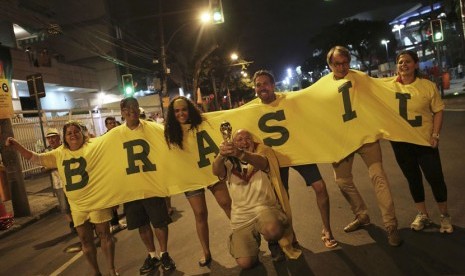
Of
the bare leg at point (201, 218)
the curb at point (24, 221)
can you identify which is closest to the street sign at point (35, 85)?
the curb at point (24, 221)

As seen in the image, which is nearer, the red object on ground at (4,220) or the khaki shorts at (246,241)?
the khaki shorts at (246,241)

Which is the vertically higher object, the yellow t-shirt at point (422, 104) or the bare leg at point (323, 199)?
the yellow t-shirt at point (422, 104)

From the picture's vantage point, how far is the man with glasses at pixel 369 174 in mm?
4473

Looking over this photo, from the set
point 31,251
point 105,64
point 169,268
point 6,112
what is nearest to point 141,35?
point 105,64

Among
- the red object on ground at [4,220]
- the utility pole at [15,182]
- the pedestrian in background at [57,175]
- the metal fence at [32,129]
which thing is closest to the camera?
the pedestrian in background at [57,175]

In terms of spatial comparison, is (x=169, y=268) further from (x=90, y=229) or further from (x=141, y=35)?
(x=141, y=35)

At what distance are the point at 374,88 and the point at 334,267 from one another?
6.89ft

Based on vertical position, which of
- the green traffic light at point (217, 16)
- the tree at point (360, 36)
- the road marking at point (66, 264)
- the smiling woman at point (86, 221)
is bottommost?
the road marking at point (66, 264)

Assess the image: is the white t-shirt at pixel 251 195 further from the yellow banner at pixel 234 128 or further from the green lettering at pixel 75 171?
the green lettering at pixel 75 171

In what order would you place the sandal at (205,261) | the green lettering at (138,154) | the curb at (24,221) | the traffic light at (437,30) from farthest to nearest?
the traffic light at (437,30)
the curb at (24,221)
the green lettering at (138,154)
the sandal at (205,261)

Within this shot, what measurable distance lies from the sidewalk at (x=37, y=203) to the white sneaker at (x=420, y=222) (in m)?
7.62

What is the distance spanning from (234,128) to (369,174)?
1.62 meters

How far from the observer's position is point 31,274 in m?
5.77

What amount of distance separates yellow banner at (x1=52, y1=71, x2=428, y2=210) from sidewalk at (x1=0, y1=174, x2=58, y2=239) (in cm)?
482
